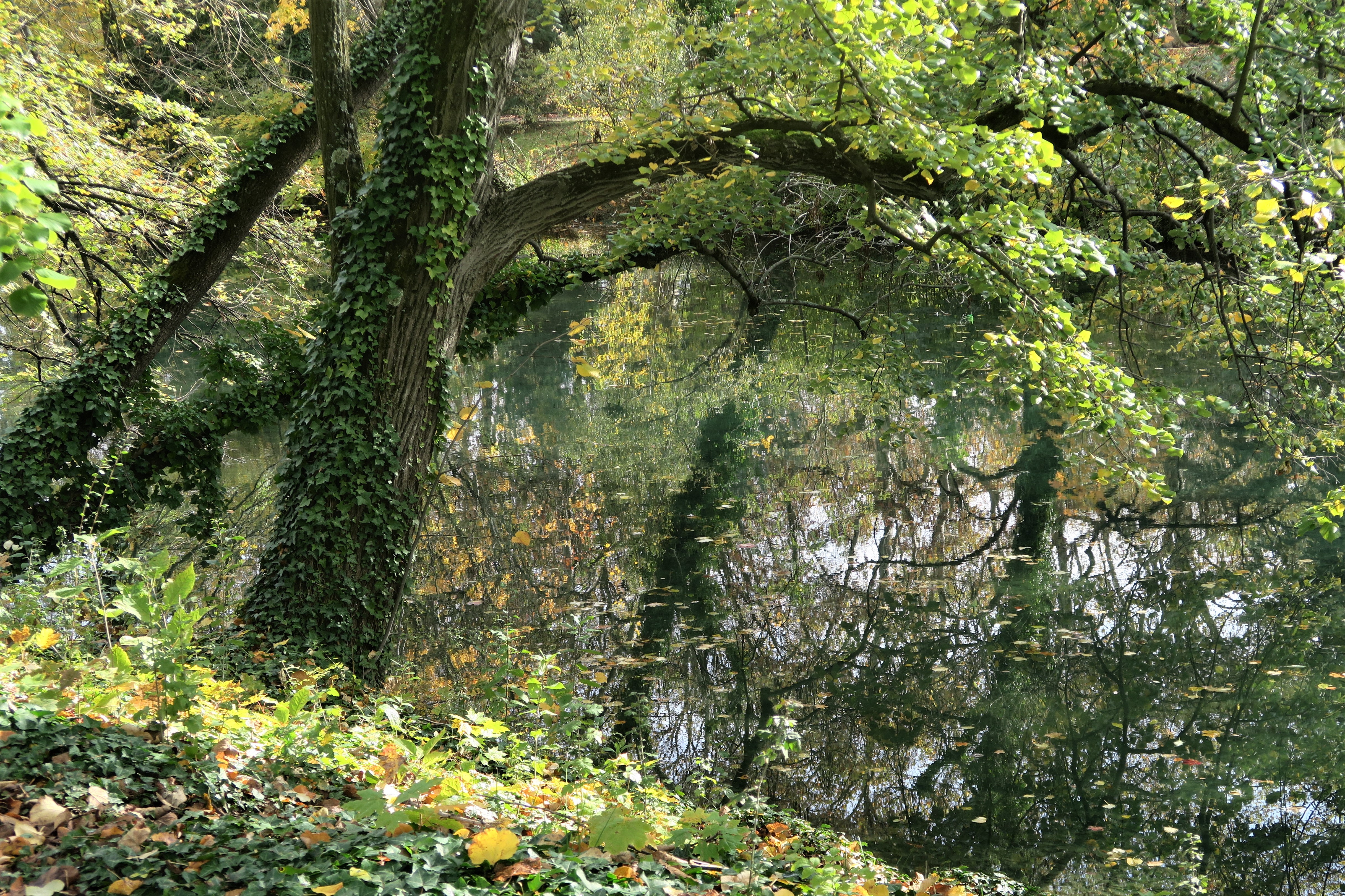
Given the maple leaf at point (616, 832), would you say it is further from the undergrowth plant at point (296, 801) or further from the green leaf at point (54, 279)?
the green leaf at point (54, 279)

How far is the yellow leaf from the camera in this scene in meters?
2.37

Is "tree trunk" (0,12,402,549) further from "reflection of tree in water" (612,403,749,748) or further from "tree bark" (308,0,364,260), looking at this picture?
"reflection of tree in water" (612,403,749,748)

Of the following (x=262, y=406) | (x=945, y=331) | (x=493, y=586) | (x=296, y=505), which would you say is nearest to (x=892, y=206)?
(x=296, y=505)

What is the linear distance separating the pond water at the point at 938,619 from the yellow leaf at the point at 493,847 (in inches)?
106

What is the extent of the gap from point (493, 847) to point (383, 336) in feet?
13.1

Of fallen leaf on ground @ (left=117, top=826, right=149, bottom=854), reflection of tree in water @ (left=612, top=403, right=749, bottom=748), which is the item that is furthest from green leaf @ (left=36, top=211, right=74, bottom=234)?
reflection of tree in water @ (left=612, top=403, right=749, bottom=748)

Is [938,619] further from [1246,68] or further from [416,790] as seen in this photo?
[416,790]

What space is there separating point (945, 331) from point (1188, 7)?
11.2 metres

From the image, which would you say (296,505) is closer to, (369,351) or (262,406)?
(369,351)

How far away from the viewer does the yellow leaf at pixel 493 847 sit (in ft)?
7.76

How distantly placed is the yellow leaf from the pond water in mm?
2704

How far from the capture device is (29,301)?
166 cm

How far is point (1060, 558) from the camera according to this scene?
29.3 feet

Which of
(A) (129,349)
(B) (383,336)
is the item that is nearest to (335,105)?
A: (B) (383,336)
